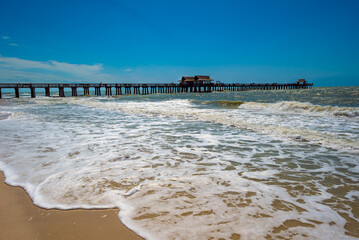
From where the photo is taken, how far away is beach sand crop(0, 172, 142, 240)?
2021 millimetres

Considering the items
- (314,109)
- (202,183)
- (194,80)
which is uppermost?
(194,80)

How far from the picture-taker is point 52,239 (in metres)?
1.96

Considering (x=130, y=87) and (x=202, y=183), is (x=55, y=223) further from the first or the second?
A: (x=130, y=87)

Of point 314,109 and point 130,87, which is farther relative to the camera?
point 130,87

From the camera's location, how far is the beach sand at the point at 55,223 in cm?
202

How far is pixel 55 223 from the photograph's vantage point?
7.25 ft

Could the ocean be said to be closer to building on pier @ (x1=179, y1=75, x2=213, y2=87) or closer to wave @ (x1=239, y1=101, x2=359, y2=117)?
wave @ (x1=239, y1=101, x2=359, y2=117)

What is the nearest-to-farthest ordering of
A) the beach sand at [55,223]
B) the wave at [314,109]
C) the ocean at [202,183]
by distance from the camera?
the beach sand at [55,223] < the ocean at [202,183] < the wave at [314,109]

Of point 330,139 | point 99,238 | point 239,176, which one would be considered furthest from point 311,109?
point 99,238

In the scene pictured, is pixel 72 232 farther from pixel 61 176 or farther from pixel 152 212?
pixel 61 176

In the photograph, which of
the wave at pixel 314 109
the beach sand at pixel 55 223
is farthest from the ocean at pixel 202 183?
the wave at pixel 314 109

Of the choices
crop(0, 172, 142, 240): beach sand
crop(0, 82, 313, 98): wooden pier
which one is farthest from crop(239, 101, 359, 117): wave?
crop(0, 82, 313, 98): wooden pier

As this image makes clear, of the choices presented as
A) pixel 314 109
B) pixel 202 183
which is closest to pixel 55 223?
pixel 202 183

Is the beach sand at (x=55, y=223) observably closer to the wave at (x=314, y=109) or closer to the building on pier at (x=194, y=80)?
the wave at (x=314, y=109)
